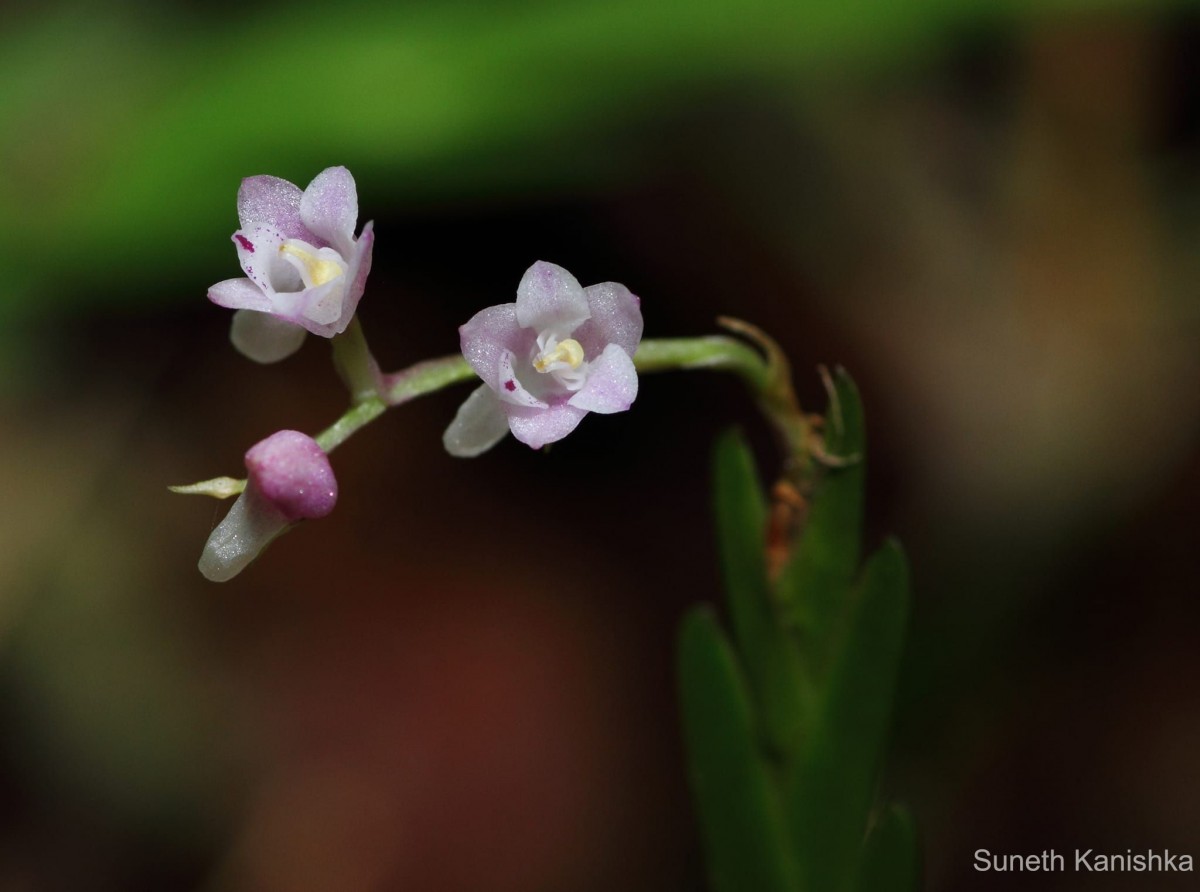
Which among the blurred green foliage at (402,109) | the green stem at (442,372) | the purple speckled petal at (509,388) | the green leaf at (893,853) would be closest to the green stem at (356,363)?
the green stem at (442,372)

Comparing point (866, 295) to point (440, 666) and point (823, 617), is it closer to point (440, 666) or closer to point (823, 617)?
point (440, 666)

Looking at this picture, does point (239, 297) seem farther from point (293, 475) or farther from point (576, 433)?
point (576, 433)

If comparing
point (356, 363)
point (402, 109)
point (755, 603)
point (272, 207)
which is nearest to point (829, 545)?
point (755, 603)

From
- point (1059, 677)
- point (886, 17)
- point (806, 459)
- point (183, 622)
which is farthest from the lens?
point (183, 622)

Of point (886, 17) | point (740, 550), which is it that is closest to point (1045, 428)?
point (886, 17)

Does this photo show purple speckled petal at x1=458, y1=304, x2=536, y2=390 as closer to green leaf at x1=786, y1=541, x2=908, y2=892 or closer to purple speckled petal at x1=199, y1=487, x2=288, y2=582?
purple speckled petal at x1=199, y1=487, x2=288, y2=582

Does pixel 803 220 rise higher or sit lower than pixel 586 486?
higher
